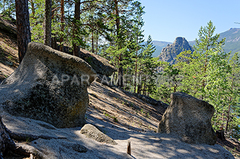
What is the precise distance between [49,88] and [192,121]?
5.82 m

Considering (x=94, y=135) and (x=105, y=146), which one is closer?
(x=105, y=146)

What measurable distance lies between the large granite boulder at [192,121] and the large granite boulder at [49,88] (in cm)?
415

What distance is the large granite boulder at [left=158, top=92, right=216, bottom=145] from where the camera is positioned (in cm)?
610

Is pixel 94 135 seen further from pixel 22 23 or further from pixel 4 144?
pixel 22 23

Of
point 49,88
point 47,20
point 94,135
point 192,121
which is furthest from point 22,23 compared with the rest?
point 192,121

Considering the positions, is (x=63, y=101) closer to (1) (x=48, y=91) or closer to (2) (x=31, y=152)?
(1) (x=48, y=91)

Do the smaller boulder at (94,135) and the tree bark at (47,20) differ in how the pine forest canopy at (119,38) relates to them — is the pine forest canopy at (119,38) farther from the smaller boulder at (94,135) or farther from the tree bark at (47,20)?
the smaller boulder at (94,135)

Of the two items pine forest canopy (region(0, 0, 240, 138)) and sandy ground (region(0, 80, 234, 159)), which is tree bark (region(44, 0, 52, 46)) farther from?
sandy ground (region(0, 80, 234, 159))

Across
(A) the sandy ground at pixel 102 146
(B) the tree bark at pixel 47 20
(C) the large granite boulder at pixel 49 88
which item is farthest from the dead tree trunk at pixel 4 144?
(B) the tree bark at pixel 47 20

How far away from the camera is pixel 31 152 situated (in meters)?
1.91

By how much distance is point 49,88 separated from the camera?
163 inches

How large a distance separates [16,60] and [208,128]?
455 inches

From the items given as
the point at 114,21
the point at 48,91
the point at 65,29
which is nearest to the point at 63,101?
the point at 48,91

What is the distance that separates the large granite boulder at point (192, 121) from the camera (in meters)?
6.10
